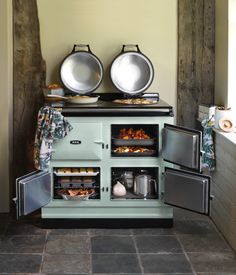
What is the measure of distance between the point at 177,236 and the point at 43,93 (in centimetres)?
144

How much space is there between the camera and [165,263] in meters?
3.13

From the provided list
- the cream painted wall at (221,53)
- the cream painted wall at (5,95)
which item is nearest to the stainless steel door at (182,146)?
the cream painted wall at (221,53)

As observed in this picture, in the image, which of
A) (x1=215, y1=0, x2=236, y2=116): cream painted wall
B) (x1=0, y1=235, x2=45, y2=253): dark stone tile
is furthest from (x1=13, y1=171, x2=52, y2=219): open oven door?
(x1=215, y1=0, x2=236, y2=116): cream painted wall

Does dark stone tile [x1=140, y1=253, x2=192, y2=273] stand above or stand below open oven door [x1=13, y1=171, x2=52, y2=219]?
below

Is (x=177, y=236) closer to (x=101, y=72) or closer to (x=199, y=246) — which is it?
(x=199, y=246)

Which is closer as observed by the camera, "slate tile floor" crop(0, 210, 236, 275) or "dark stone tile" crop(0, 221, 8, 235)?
"slate tile floor" crop(0, 210, 236, 275)

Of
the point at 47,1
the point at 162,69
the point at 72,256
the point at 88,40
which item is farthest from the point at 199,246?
the point at 47,1

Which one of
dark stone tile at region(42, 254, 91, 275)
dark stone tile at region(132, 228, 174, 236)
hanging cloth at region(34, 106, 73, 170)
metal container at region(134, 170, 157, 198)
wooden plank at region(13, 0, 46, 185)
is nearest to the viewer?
dark stone tile at region(42, 254, 91, 275)

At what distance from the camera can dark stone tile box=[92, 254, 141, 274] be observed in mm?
3037

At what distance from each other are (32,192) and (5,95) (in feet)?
A: 2.89

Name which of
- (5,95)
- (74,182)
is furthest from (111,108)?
(5,95)

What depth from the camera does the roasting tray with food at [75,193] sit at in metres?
3.68

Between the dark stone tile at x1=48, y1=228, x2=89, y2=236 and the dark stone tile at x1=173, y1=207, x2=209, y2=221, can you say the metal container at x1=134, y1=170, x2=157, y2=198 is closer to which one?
the dark stone tile at x1=173, y1=207, x2=209, y2=221

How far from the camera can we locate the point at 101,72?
410 cm
